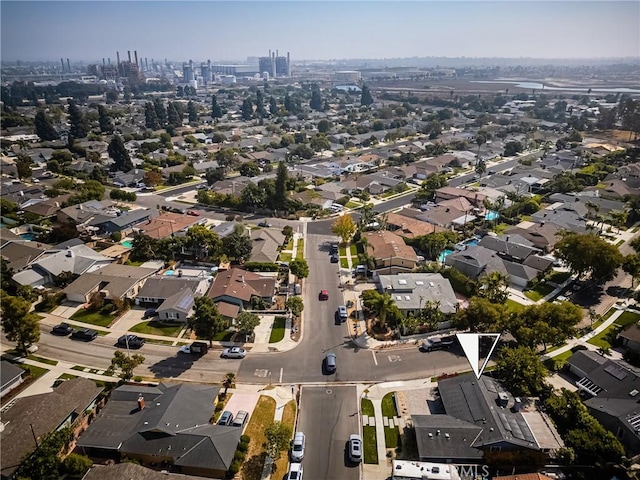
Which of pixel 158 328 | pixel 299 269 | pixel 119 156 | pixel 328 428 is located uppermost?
pixel 119 156

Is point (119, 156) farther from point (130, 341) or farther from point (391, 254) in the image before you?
point (391, 254)

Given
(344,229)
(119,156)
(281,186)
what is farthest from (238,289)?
(119,156)

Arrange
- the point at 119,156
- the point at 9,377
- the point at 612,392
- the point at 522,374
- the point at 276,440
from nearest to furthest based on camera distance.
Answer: the point at 276,440 → the point at 612,392 → the point at 522,374 → the point at 9,377 → the point at 119,156

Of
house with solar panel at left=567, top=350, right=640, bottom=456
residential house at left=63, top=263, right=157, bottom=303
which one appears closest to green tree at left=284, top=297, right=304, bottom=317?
residential house at left=63, top=263, right=157, bottom=303

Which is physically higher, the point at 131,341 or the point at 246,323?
the point at 246,323

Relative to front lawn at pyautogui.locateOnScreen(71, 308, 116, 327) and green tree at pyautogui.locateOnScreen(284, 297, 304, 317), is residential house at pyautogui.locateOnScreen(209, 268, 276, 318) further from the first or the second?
front lawn at pyautogui.locateOnScreen(71, 308, 116, 327)

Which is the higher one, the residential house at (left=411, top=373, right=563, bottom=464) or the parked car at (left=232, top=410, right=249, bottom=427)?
the residential house at (left=411, top=373, right=563, bottom=464)
